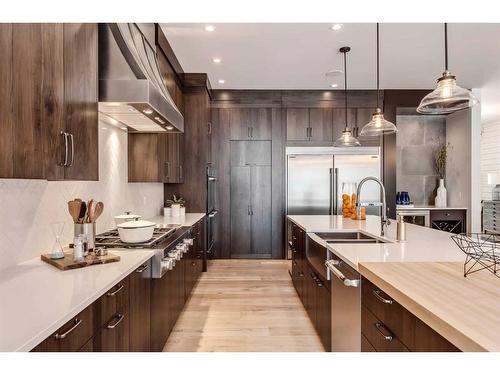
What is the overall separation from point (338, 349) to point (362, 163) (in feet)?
12.5

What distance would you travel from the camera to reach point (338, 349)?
208cm

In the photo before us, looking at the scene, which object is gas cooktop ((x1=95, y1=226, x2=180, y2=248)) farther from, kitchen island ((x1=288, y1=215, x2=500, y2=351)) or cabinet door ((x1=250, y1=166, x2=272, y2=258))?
cabinet door ((x1=250, y1=166, x2=272, y2=258))

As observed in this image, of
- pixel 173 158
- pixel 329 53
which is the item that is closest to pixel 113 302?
pixel 173 158

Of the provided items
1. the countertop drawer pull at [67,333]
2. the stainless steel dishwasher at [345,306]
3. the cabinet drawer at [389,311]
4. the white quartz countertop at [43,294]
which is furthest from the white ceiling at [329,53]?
the countertop drawer pull at [67,333]

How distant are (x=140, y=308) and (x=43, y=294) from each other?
2.42 ft

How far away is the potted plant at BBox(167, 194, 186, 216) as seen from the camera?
430 centimetres

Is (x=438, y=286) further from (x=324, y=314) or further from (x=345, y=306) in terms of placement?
(x=324, y=314)

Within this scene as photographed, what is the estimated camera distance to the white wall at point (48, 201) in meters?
1.67

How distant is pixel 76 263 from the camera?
1.68 meters

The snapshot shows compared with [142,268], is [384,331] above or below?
below

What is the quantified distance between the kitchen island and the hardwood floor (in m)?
1.03

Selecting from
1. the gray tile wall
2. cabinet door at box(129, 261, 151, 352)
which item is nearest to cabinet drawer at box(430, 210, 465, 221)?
the gray tile wall

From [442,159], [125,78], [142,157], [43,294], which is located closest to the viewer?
[43,294]
